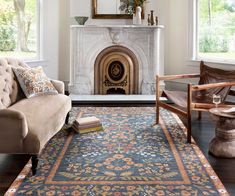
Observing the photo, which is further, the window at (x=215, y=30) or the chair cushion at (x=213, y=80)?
the window at (x=215, y=30)

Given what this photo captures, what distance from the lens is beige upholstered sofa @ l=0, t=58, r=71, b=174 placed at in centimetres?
285

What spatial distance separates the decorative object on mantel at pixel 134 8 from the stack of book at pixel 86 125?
2811 millimetres

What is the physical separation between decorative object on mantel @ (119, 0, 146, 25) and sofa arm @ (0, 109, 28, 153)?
4098mm

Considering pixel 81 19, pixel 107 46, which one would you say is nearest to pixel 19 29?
pixel 81 19

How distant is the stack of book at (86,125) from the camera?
415 centimetres

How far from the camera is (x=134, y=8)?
21.5 ft

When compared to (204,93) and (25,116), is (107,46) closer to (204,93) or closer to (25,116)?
(204,93)

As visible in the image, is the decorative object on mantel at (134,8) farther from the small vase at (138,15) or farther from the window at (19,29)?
the window at (19,29)

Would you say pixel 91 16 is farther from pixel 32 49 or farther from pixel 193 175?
pixel 193 175

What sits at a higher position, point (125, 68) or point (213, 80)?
point (125, 68)

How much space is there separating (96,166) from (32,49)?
13.8 ft

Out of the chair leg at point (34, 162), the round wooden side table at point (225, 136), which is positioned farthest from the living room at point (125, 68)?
the chair leg at point (34, 162)

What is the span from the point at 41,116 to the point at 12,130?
0.47 metres

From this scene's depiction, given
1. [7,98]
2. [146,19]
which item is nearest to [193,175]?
[7,98]
